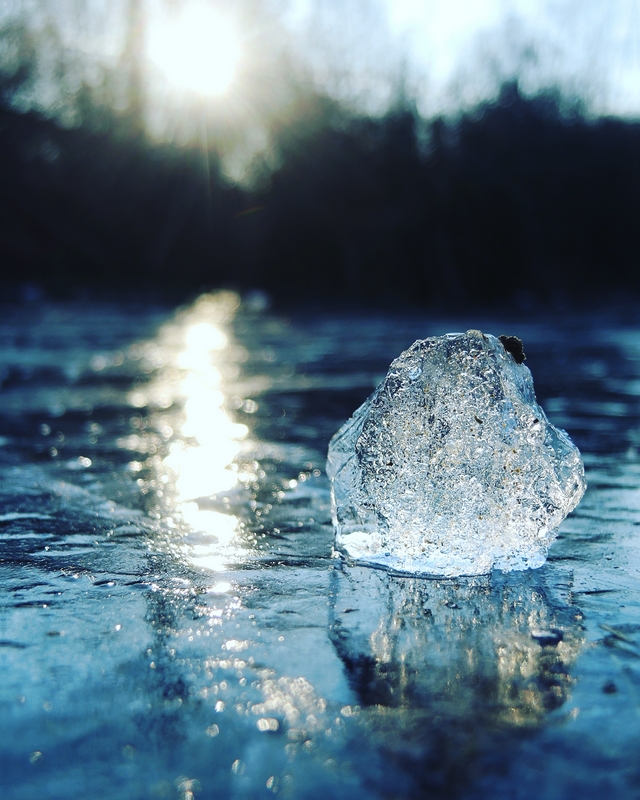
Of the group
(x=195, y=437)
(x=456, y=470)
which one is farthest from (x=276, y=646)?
(x=195, y=437)

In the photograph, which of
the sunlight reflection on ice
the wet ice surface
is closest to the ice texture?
the wet ice surface

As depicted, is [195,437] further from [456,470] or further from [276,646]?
[276,646]

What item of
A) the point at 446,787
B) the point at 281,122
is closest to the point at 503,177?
the point at 281,122

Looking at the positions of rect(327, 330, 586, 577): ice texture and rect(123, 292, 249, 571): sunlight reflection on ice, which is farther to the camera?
rect(123, 292, 249, 571): sunlight reflection on ice

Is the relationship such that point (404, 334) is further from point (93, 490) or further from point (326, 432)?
point (93, 490)

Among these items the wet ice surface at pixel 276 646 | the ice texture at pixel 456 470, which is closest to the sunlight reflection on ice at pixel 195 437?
the wet ice surface at pixel 276 646

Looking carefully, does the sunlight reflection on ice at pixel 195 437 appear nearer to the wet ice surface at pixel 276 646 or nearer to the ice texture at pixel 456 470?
the wet ice surface at pixel 276 646

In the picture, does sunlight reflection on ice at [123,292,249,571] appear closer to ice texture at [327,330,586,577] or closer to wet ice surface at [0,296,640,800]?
wet ice surface at [0,296,640,800]
